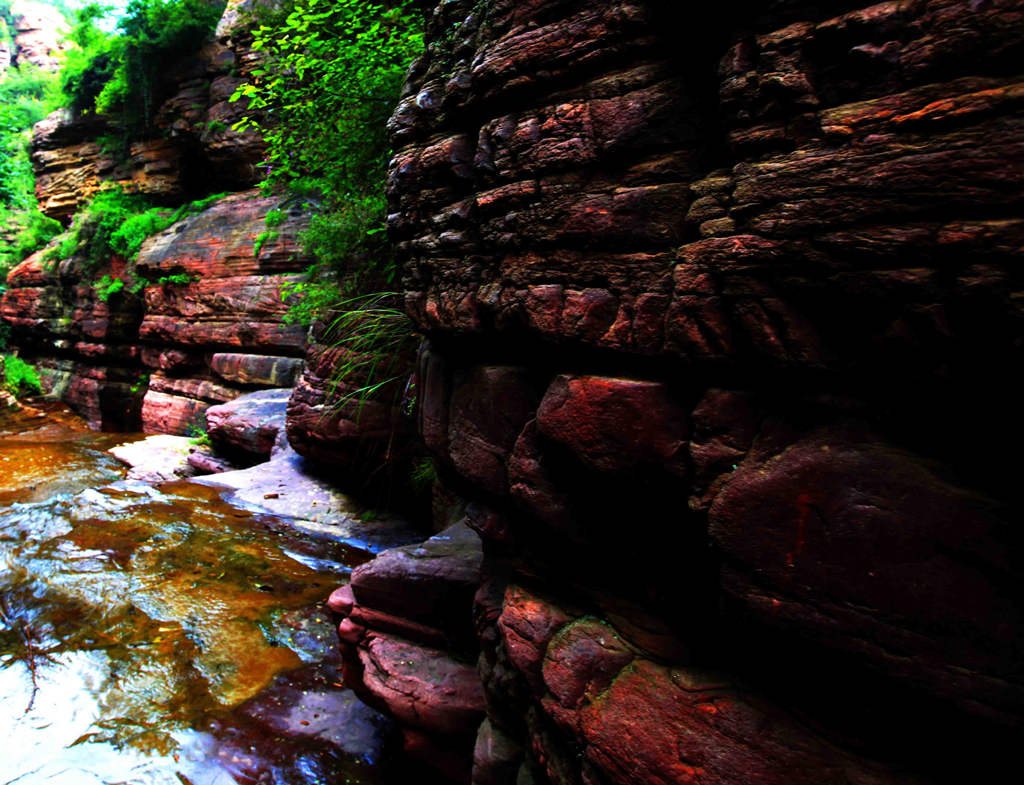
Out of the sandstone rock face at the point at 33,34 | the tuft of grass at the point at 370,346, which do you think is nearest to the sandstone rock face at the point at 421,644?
the tuft of grass at the point at 370,346

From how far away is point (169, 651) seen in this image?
12.1 feet

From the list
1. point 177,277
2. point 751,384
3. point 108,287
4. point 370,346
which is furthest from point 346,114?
point 108,287

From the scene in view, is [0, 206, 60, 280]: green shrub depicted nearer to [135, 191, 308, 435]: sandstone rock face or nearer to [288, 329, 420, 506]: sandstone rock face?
[135, 191, 308, 435]: sandstone rock face

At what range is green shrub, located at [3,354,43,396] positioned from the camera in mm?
15633

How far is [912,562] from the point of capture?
4.57ft

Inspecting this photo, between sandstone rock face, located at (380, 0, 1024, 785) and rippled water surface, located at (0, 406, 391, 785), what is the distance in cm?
138

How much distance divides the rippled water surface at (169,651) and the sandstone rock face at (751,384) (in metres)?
1.38

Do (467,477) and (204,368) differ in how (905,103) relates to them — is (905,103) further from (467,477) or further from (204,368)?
(204,368)

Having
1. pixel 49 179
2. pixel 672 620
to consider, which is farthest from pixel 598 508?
pixel 49 179

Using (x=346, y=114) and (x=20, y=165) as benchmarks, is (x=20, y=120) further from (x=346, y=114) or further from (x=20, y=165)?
(x=346, y=114)

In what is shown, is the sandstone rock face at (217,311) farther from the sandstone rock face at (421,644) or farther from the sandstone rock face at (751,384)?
the sandstone rock face at (751,384)

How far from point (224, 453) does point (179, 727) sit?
243 inches

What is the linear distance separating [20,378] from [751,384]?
20505mm

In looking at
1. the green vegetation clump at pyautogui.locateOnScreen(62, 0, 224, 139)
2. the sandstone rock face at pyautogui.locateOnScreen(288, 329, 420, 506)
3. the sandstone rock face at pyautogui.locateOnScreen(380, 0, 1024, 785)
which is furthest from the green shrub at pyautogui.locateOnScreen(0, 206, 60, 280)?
the sandstone rock face at pyautogui.locateOnScreen(380, 0, 1024, 785)
